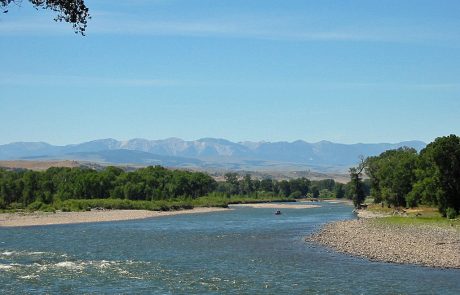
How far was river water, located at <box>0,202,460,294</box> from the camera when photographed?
40.8m

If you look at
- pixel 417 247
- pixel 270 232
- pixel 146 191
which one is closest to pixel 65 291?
pixel 417 247

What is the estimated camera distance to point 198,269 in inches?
1949

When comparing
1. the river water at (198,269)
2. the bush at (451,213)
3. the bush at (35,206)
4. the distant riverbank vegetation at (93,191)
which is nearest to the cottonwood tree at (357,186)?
the distant riverbank vegetation at (93,191)

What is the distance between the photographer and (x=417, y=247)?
2323 inches

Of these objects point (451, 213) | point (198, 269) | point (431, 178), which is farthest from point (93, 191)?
point (198, 269)

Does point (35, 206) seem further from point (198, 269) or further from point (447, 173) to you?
point (198, 269)

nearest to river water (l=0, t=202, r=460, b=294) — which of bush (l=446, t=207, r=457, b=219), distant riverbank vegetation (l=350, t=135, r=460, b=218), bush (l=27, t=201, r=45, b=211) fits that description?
bush (l=446, t=207, r=457, b=219)

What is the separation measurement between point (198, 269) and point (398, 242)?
25057 mm

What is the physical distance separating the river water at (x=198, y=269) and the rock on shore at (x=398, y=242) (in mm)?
2428

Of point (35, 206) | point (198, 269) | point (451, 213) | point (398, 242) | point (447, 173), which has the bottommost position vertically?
point (35, 206)

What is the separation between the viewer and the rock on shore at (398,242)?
171 ft

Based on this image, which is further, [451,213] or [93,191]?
[93,191]

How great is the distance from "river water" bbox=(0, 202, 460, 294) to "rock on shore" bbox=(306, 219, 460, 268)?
2428 millimetres

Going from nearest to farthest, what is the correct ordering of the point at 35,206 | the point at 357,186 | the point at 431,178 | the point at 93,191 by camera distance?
the point at 431,178
the point at 35,206
the point at 357,186
the point at 93,191
